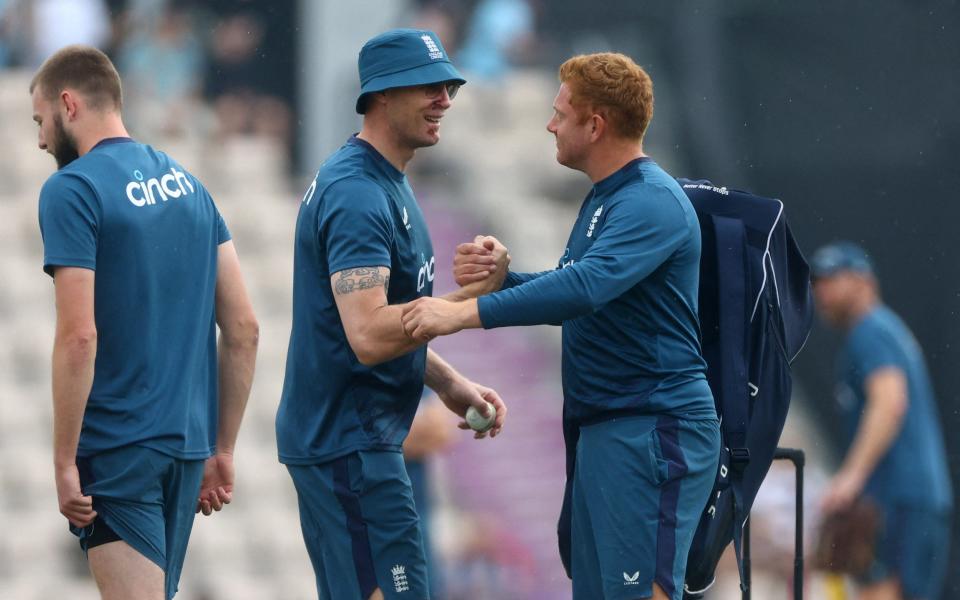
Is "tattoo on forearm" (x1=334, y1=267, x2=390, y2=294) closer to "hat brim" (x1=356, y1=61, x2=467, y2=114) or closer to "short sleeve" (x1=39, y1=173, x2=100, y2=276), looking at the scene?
"hat brim" (x1=356, y1=61, x2=467, y2=114)

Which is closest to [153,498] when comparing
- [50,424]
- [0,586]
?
[0,586]

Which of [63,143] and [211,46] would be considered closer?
[63,143]

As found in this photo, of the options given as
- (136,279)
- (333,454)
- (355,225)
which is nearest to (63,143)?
(136,279)

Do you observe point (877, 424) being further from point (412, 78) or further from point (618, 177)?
point (412, 78)

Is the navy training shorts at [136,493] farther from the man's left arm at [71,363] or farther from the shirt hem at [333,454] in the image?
the shirt hem at [333,454]

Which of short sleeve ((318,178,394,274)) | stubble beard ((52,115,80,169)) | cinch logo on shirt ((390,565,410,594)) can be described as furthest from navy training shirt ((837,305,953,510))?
stubble beard ((52,115,80,169))

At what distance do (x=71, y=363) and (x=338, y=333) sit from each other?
2.32 ft

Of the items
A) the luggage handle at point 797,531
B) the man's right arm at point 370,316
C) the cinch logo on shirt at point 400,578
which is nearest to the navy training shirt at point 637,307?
the man's right arm at point 370,316

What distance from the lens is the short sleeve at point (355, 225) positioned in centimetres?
459

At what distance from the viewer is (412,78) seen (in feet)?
15.7

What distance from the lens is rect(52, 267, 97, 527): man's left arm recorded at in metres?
4.56

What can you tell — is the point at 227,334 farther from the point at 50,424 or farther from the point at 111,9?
the point at 111,9

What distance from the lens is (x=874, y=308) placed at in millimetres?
9430

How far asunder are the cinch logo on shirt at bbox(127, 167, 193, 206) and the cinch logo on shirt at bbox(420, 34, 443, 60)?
30.7 inches
